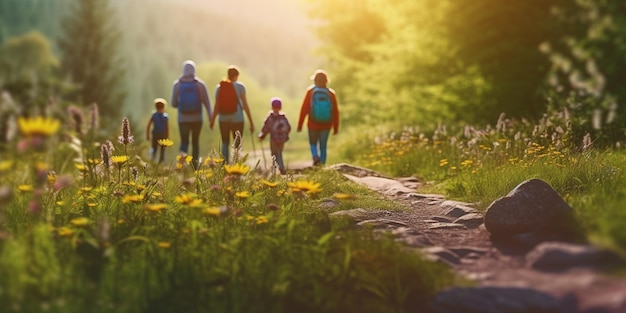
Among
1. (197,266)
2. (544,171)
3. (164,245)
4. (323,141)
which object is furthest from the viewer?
(323,141)

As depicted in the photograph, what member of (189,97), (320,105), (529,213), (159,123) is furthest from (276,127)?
(529,213)

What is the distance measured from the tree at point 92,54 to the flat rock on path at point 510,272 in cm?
4084

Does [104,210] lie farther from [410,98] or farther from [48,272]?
[410,98]

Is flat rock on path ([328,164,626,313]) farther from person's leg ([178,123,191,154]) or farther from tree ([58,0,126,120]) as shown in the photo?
tree ([58,0,126,120])

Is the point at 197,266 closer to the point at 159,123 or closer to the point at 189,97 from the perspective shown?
the point at 189,97

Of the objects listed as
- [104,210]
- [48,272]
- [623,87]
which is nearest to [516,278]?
[48,272]

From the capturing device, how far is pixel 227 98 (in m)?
11.5

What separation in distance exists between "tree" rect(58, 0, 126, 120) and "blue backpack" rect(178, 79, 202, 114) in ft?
112

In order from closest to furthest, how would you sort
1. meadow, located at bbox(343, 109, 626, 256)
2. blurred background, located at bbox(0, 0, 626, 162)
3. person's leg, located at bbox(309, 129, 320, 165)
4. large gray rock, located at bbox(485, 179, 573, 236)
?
meadow, located at bbox(343, 109, 626, 256) < large gray rock, located at bbox(485, 179, 573, 236) < person's leg, located at bbox(309, 129, 320, 165) < blurred background, located at bbox(0, 0, 626, 162)

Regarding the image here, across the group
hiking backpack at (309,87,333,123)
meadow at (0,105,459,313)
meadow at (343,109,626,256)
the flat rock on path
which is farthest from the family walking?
meadow at (0,105,459,313)

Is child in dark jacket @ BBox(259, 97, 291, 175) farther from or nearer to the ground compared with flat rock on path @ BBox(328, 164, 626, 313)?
farther from the ground

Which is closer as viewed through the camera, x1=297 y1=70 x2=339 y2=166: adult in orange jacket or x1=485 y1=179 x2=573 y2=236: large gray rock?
x1=485 y1=179 x2=573 y2=236: large gray rock

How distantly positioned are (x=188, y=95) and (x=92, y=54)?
36207mm

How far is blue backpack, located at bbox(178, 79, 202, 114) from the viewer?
11516mm
